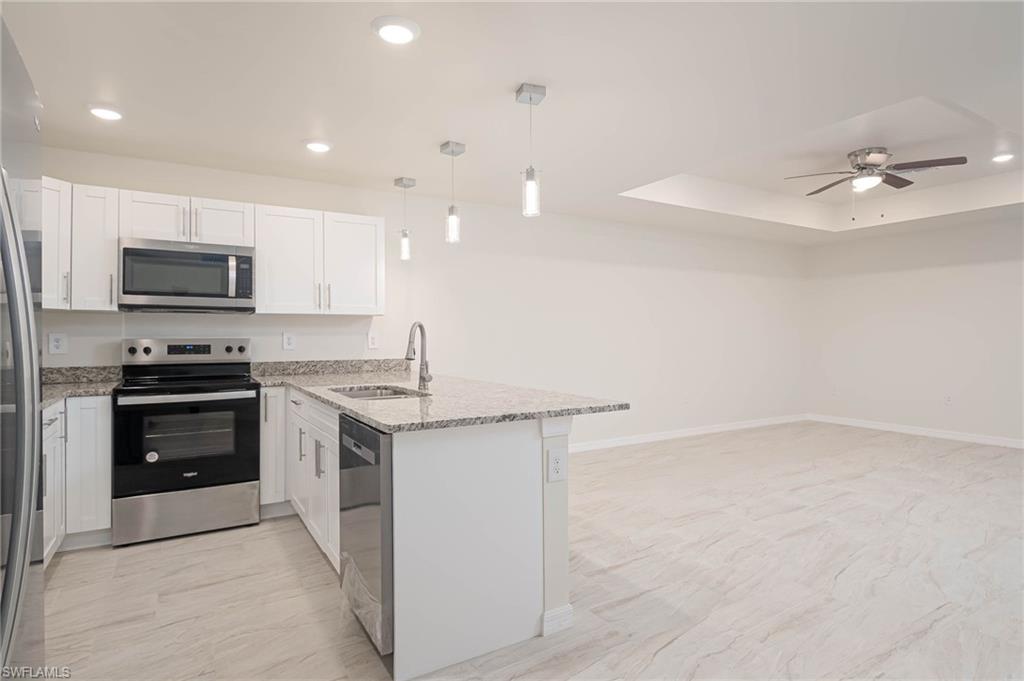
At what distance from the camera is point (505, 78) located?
2537 mm

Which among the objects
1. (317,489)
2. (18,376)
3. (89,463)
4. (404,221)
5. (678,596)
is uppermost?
(404,221)

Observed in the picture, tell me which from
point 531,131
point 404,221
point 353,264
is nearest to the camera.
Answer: point 531,131

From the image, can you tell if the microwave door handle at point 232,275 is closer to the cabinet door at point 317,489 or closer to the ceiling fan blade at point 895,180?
the cabinet door at point 317,489

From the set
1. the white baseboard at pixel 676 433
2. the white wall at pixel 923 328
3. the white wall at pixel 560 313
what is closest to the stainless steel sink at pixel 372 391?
the white wall at pixel 560 313

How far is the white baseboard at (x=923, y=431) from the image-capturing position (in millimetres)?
5781

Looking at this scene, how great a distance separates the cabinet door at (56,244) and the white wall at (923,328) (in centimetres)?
778

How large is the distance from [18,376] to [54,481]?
8.29ft

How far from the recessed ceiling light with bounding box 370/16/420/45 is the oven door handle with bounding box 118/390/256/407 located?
223cm

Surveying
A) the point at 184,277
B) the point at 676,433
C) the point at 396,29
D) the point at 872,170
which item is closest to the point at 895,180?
the point at 872,170

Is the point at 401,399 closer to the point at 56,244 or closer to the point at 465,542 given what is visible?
the point at 465,542

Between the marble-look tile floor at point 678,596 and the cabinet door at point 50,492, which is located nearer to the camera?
the marble-look tile floor at point 678,596

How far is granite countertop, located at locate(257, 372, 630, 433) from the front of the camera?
196 cm

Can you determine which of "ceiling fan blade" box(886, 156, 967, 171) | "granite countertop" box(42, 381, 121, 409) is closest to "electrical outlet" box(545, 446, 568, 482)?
"granite countertop" box(42, 381, 121, 409)

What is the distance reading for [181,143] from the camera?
3.36 metres
